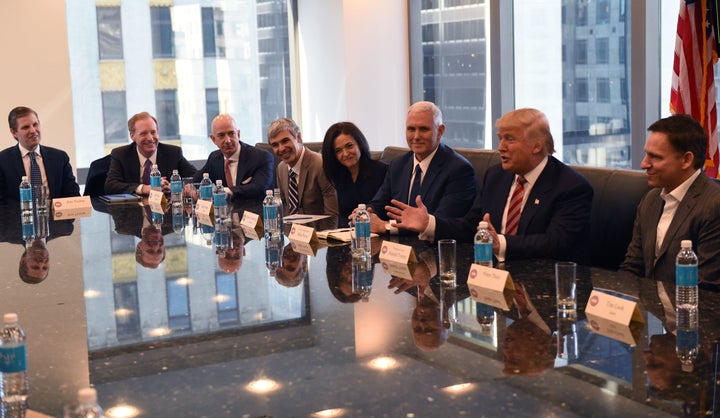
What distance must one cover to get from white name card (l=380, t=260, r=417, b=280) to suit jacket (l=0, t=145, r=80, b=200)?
3.68 meters

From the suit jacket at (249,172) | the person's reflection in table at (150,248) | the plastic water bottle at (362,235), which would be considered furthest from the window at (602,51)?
the plastic water bottle at (362,235)

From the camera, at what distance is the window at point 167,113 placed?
8445 mm

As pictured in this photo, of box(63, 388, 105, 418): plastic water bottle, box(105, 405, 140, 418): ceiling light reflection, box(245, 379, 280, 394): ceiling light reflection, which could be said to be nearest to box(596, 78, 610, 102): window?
box(245, 379, 280, 394): ceiling light reflection

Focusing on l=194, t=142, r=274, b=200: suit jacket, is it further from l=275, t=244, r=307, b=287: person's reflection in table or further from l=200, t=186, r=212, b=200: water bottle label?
l=275, t=244, r=307, b=287: person's reflection in table

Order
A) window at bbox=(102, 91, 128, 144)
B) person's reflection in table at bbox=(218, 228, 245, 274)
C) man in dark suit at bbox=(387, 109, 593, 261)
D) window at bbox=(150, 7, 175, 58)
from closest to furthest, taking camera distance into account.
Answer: person's reflection in table at bbox=(218, 228, 245, 274) < man in dark suit at bbox=(387, 109, 593, 261) < window at bbox=(102, 91, 128, 144) < window at bbox=(150, 7, 175, 58)

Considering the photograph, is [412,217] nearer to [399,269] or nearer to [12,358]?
[399,269]

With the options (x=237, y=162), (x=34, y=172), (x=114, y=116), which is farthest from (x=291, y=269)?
(x=114, y=116)

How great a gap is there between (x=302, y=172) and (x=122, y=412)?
3.66m

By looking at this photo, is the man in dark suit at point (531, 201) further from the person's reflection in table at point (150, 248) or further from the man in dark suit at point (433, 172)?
the person's reflection in table at point (150, 248)

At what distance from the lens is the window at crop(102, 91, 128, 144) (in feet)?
26.9

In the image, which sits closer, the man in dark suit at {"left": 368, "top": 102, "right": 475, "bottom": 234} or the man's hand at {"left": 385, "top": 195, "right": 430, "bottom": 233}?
the man's hand at {"left": 385, "top": 195, "right": 430, "bottom": 233}

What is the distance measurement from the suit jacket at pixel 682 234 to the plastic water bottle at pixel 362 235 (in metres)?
0.96

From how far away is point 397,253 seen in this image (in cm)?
326

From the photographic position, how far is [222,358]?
2.08 m
